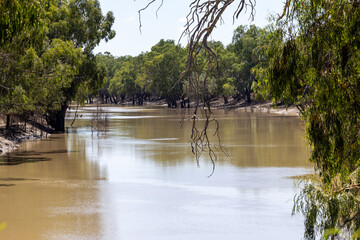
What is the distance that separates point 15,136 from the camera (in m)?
33.2

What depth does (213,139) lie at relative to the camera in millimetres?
34750

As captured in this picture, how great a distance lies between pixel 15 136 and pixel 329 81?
1110 inches

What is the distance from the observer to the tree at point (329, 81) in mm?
7672

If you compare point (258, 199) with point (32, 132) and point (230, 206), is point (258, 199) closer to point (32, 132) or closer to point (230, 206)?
point (230, 206)

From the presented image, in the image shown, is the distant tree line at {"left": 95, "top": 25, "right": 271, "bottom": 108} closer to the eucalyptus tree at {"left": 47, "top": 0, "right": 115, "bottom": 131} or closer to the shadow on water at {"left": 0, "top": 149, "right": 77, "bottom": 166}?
the eucalyptus tree at {"left": 47, "top": 0, "right": 115, "bottom": 131}

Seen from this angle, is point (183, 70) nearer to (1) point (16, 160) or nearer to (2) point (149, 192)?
(1) point (16, 160)

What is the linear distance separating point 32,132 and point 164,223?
77.2 ft

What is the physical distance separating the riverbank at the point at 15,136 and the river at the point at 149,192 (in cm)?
72

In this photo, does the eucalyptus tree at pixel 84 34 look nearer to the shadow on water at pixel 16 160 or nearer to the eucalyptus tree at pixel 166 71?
the shadow on water at pixel 16 160

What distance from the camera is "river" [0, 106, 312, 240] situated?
13.4 m

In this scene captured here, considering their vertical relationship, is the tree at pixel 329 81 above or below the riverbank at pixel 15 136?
above

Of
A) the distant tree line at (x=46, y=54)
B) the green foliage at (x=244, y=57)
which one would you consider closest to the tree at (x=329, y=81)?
the distant tree line at (x=46, y=54)

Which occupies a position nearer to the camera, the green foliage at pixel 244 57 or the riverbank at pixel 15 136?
the riverbank at pixel 15 136

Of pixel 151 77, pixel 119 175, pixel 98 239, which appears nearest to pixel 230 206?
pixel 98 239
